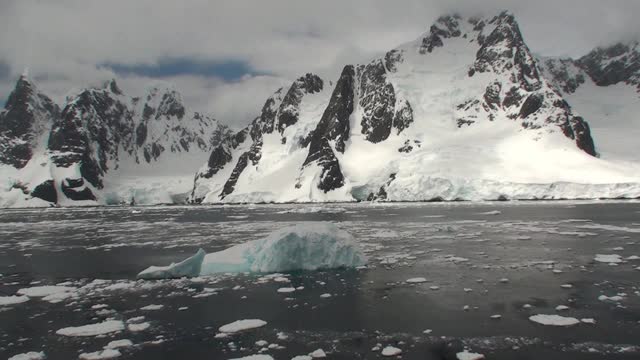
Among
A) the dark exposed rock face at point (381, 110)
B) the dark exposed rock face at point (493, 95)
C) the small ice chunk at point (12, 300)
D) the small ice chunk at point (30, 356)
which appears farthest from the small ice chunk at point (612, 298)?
the dark exposed rock face at point (493, 95)

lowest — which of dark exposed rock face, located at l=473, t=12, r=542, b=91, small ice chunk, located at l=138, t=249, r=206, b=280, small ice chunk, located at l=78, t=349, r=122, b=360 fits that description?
small ice chunk, located at l=78, t=349, r=122, b=360

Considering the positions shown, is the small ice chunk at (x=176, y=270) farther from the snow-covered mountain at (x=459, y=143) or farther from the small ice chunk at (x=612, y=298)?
the snow-covered mountain at (x=459, y=143)

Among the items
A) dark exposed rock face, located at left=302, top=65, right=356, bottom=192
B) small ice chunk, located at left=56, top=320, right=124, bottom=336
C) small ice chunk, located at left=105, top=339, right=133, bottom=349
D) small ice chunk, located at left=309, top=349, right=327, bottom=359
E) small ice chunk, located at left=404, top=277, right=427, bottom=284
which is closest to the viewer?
small ice chunk, located at left=309, top=349, right=327, bottom=359

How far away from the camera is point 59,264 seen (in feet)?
103

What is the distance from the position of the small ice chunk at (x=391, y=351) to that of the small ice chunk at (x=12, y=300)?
15375 mm

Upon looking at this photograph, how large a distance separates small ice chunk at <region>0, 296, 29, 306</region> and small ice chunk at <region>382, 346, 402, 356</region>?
50.4 ft

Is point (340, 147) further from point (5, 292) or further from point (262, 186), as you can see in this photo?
point (5, 292)

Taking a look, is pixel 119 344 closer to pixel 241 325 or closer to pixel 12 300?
pixel 241 325

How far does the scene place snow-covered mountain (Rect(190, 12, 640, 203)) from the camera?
12175 cm

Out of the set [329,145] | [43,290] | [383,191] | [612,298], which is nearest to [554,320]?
[612,298]

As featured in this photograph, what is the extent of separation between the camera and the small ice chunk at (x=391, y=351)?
13.4 m

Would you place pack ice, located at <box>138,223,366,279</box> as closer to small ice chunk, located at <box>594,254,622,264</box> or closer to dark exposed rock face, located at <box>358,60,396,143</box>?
small ice chunk, located at <box>594,254,622,264</box>

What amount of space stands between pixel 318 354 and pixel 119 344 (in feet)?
19.0

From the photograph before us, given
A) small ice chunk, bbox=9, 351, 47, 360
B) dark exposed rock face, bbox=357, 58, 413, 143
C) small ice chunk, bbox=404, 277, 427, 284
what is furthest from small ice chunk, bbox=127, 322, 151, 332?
dark exposed rock face, bbox=357, 58, 413, 143
